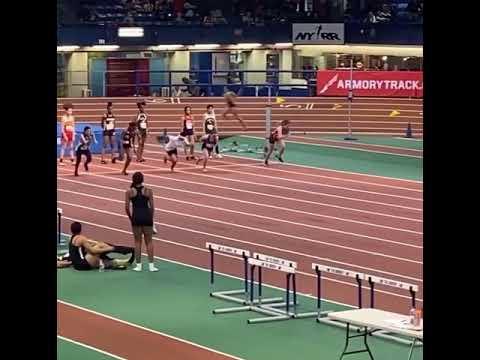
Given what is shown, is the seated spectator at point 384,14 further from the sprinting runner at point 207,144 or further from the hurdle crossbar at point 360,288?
the hurdle crossbar at point 360,288

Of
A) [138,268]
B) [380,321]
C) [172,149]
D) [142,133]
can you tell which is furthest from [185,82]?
[380,321]

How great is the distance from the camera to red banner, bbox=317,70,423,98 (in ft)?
135

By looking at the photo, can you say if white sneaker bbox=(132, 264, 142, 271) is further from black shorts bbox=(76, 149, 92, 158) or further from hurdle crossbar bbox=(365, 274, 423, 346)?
black shorts bbox=(76, 149, 92, 158)

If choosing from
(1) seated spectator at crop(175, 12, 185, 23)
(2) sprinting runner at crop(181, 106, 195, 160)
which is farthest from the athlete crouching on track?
(1) seated spectator at crop(175, 12, 185, 23)

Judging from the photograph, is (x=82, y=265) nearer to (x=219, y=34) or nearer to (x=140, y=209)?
(x=140, y=209)

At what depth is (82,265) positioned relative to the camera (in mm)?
17906

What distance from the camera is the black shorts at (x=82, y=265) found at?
58.6 feet

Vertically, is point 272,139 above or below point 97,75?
below

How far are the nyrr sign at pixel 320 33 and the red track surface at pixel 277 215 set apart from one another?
1356 cm

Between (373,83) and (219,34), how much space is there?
6265 millimetres

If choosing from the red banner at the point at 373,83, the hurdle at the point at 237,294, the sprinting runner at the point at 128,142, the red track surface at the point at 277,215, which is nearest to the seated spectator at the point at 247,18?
the red banner at the point at 373,83

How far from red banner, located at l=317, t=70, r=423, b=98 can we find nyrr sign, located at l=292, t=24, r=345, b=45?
126 inches

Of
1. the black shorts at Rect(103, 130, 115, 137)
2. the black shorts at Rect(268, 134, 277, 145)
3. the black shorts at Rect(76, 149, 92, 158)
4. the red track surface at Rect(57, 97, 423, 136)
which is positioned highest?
the red track surface at Rect(57, 97, 423, 136)
